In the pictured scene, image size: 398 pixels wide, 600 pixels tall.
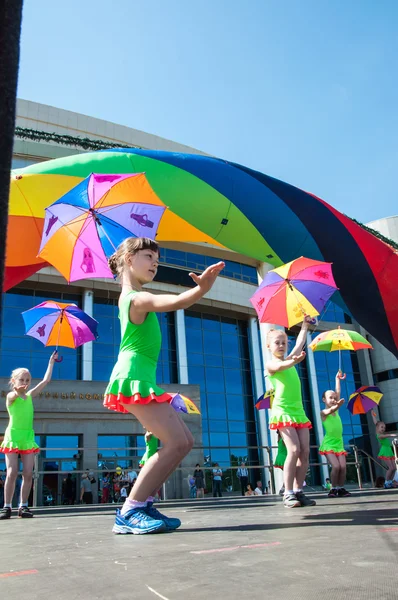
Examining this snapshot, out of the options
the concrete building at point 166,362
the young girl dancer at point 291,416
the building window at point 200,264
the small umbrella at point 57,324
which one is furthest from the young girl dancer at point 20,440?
the building window at point 200,264

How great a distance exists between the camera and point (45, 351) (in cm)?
2333

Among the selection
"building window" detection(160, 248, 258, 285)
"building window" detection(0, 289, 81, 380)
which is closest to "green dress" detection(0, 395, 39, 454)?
"building window" detection(0, 289, 81, 380)

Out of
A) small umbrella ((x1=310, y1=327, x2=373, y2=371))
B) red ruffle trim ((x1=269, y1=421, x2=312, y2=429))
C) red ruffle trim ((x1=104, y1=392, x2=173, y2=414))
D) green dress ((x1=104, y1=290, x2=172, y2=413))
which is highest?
small umbrella ((x1=310, y1=327, x2=373, y2=371))

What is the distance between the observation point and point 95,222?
587cm

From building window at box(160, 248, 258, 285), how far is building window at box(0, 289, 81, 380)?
6.64 m

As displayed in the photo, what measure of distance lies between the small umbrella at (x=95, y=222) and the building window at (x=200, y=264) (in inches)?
772

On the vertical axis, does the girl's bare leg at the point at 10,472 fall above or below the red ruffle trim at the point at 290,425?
below

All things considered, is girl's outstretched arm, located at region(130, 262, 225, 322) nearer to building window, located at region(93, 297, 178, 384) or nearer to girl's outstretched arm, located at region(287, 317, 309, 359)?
girl's outstretched arm, located at region(287, 317, 309, 359)

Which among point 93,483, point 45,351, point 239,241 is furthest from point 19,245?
point 45,351

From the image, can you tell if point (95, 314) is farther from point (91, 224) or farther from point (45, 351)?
point (91, 224)

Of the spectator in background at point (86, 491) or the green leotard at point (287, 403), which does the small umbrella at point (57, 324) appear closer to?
the green leotard at point (287, 403)

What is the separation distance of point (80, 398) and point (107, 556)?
18.6m

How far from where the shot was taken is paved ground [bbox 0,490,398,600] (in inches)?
58.3

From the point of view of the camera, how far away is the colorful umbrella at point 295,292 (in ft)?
22.5
